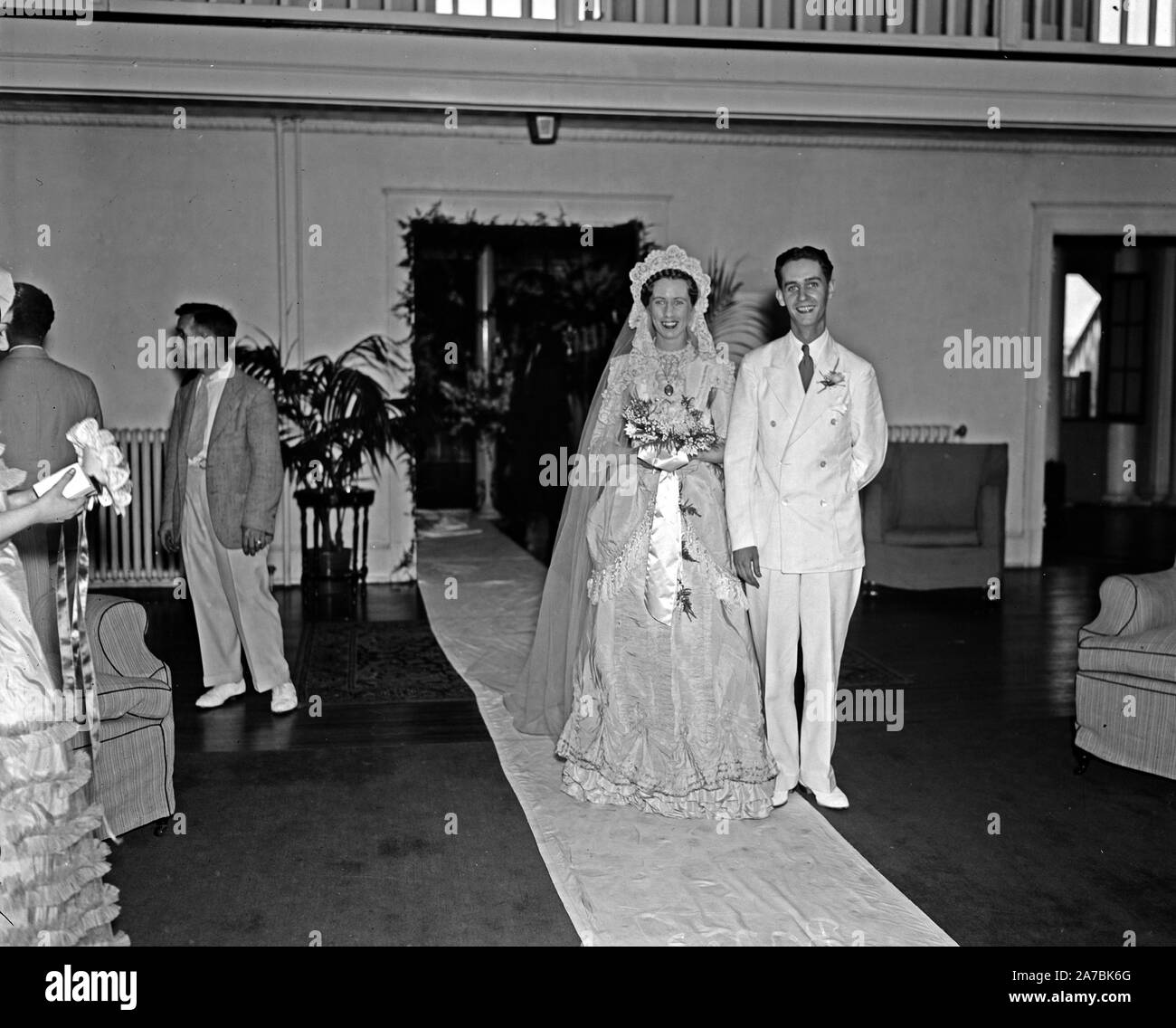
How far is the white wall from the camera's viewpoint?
8023 mm

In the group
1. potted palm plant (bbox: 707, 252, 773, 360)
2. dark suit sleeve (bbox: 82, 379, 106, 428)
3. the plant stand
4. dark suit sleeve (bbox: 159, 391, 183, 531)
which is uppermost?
potted palm plant (bbox: 707, 252, 773, 360)

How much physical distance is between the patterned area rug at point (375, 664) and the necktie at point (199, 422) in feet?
3.99

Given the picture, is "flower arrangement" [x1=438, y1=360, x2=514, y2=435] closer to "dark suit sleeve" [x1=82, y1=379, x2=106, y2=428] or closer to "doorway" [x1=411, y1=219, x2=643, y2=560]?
"doorway" [x1=411, y1=219, x2=643, y2=560]

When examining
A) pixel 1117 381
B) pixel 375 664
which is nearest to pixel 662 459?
pixel 375 664

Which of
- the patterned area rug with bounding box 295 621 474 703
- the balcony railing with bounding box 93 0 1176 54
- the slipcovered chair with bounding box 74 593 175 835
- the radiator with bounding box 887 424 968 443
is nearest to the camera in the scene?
the slipcovered chair with bounding box 74 593 175 835

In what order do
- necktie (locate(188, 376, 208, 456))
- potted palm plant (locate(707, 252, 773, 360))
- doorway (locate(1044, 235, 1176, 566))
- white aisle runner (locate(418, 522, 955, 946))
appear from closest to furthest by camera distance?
white aisle runner (locate(418, 522, 955, 946)) → necktie (locate(188, 376, 208, 456)) → potted palm plant (locate(707, 252, 773, 360)) → doorway (locate(1044, 235, 1176, 566))

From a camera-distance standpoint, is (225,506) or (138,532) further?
(138,532)

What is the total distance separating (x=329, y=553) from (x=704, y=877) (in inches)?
194

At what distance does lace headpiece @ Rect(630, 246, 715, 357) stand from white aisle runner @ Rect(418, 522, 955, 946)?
1572 mm

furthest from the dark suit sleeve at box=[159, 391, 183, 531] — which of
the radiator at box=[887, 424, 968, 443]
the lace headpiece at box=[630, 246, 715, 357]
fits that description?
the radiator at box=[887, 424, 968, 443]

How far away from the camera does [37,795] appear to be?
2.52 metres

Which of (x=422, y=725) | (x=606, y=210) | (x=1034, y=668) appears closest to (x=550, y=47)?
(x=606, y=210)

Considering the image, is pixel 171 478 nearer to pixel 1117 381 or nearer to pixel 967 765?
pixel 967 765

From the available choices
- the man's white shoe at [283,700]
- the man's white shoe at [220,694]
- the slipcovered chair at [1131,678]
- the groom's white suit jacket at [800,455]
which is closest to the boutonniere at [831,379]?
the groom's white suit jacket at [800,455]
